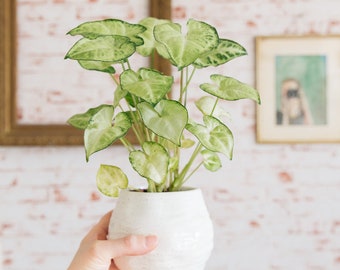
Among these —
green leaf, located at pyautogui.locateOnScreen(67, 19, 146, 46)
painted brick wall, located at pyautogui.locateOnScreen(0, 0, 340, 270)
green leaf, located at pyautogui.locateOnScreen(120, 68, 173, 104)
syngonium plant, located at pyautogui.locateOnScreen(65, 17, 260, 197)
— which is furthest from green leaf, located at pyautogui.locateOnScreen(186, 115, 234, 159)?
painted brick wall, located at pyautogui.locateOnScreen(0, 0, 340, 270)

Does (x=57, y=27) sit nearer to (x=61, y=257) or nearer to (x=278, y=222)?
(x=61, y=257)

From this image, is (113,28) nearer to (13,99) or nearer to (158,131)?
(158,131)

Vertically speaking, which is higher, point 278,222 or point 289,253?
point 278,222

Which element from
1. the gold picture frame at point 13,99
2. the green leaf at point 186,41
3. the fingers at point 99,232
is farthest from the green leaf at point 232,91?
the gold picture frame at point 13,99

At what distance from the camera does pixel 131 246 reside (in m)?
0.90

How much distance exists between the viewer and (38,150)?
83.1 inches

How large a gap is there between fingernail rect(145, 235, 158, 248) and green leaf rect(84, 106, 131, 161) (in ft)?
0.61

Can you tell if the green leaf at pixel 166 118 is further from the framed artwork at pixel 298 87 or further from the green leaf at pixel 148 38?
the framed artwork at pixel 298 87

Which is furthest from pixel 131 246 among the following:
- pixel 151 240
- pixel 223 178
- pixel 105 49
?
pixel 223 178

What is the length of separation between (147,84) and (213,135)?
168 millimetres

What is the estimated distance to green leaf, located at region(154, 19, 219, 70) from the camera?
88 centimetres

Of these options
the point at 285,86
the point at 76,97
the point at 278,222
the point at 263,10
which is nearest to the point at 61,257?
the point at 76,97

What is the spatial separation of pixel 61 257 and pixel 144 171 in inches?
52.3

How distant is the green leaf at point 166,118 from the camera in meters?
0.89
